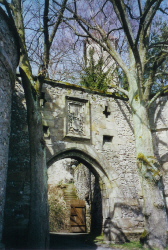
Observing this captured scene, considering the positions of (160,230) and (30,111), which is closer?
(30,111)

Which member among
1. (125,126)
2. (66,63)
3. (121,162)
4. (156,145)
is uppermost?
(66,63)

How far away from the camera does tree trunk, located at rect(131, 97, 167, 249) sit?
20.2 ft

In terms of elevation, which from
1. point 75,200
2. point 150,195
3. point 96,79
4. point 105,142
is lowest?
point 75,200

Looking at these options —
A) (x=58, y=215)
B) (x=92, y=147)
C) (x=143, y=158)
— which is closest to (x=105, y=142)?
(x=92, y=147)

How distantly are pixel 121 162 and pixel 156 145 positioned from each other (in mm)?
1442

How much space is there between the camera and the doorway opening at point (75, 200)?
34.7 feet

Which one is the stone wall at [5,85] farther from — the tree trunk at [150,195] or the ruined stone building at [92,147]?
the tree trunk at [150,195]

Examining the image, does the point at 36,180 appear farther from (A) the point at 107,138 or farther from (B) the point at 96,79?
(B) the point at 96,79

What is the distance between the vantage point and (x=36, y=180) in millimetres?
5289

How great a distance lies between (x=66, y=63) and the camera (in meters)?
13.9

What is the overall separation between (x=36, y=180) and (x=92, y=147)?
10.5ft

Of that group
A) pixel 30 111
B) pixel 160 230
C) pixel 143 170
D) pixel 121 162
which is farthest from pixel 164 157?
pixel 30 111

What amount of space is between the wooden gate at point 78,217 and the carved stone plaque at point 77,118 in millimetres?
4369

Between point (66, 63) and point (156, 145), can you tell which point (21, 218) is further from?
point (66, 63)
